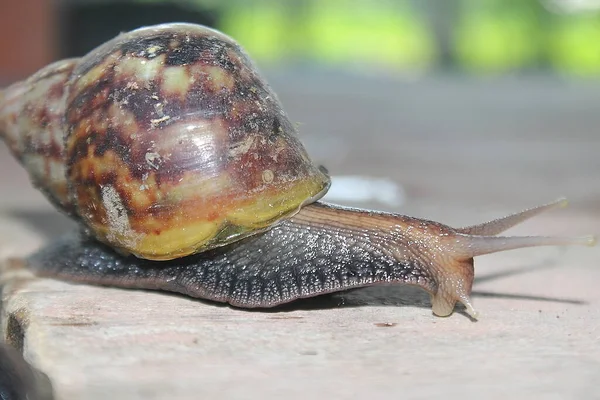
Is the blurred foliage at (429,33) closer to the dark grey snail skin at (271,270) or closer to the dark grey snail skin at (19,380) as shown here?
the dark grey snail skin at (271,270)

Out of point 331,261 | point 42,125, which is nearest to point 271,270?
point 331,261

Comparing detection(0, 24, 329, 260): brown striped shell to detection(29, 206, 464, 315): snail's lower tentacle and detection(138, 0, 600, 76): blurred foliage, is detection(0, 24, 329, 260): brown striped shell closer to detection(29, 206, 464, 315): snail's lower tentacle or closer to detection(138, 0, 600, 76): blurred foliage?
detection(29, 206, 464, 315): snail's lower tentacle

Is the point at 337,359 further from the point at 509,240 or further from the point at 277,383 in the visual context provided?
the point at 509,240

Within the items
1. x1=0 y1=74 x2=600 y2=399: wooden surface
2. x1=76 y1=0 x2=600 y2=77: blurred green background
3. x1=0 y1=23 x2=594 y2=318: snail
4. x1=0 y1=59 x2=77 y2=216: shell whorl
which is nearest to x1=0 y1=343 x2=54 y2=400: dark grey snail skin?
x1=0 y1=74 x2=600 y2=399: wooden surface

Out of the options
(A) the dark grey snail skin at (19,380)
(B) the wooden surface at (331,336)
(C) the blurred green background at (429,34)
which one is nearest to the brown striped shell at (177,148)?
(B) the wooden surface at (331,336)

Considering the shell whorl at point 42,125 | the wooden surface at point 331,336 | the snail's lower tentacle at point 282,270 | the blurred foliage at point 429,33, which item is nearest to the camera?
the wooden surface at point 331,336

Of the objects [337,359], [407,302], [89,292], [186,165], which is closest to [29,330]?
[89,292]

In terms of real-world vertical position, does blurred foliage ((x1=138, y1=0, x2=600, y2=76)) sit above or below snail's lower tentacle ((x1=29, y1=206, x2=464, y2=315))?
above
